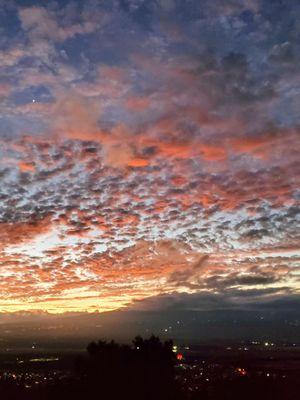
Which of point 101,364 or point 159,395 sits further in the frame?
point 101,364

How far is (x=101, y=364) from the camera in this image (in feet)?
132

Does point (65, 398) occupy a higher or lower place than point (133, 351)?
lower

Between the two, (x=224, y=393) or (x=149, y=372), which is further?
(x=224, y=393)

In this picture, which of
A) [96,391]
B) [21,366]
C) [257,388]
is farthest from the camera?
[21,366]

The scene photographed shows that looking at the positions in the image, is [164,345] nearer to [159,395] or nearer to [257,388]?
[159,395]

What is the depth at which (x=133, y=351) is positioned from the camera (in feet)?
137

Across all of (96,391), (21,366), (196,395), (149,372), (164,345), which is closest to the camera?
(96,391)

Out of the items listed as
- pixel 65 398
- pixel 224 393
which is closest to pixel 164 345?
pixel 65 398

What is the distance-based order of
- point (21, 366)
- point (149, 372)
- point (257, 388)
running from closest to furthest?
point (149, 372) < point (257, 388) < point (21, 366)

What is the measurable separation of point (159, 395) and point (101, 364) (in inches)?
222

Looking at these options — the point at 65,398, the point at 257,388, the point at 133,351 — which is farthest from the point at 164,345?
the point at 257,388

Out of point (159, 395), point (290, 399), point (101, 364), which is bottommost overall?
point (290, 399)

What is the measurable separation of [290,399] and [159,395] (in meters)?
22.7

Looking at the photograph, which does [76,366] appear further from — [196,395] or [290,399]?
[290,399]
